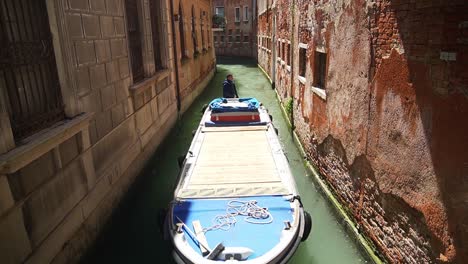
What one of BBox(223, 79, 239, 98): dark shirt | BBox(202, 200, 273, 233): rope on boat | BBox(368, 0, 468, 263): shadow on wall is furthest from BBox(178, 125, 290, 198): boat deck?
BBox(223, 79, 239, 98): dark shirt

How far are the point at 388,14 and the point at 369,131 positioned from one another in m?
1.32

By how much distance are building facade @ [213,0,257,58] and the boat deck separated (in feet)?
87.9

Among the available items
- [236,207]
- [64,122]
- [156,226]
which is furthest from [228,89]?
[64,122]

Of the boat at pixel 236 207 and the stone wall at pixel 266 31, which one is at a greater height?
the stone wall at pixel 266 31

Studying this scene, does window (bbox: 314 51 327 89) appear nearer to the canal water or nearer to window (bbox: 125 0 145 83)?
the canal water

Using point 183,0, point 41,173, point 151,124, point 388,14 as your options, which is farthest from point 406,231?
point 183,0

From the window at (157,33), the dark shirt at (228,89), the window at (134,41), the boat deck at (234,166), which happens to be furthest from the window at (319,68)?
the window at (157,33)

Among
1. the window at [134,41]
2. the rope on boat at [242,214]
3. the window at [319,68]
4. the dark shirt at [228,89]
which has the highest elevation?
the window at [134,41]

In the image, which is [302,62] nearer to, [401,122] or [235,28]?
[401,122]

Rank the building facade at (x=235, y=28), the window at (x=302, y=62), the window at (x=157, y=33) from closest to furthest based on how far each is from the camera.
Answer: the window at (x=302, y=62) < the window at (x=157, y=33) < the building facade at (x=235, y=28)

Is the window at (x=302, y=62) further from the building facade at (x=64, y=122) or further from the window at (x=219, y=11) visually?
the window at (x=219, y=11)

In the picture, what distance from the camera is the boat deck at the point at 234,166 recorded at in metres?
4.31

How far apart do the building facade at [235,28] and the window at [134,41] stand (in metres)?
25.6

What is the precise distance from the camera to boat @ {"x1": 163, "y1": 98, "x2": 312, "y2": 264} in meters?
3.34
